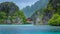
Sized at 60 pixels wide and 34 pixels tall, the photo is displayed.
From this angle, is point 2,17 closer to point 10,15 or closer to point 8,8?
point 10,15

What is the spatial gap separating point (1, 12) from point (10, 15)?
4666 mm

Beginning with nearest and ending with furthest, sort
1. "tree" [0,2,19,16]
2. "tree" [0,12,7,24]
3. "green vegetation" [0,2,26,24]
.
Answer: "tree" [0,12,7,24] → "green vegetation" [0,2,26,24] → "tree" [0,2,19,16]

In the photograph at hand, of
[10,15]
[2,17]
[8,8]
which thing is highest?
[8,8]

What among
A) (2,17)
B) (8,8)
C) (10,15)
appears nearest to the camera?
(2,17)

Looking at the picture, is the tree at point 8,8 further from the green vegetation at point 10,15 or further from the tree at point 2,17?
the tree at point 2,17

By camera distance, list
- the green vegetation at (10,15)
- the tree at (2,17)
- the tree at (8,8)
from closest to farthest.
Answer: the tree at (2,17) → the green vegetation at (10,15) → the tree at (8,8)

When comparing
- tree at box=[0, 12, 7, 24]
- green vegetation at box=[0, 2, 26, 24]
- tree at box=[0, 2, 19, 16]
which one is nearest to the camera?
tree at box=[0, 12, 7, 24]

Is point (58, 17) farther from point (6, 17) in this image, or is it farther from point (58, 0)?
point (6, 17)

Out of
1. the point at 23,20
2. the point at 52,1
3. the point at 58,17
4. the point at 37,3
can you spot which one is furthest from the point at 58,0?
the point at 37,3

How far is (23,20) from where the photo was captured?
90.3m

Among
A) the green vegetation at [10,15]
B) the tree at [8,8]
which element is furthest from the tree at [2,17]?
the tree at [8,8]

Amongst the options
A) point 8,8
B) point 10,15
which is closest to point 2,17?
point 10,15

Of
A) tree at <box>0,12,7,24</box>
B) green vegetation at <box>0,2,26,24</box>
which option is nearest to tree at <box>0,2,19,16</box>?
green vegetation at <box>0,2,26,24</box>

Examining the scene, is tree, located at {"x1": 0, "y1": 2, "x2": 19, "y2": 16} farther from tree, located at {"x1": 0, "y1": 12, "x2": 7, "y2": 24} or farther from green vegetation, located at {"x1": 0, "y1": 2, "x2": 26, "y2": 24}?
tree, located at {"x1": 0, "y1": 12, "x2": 7, "y2": 24}
